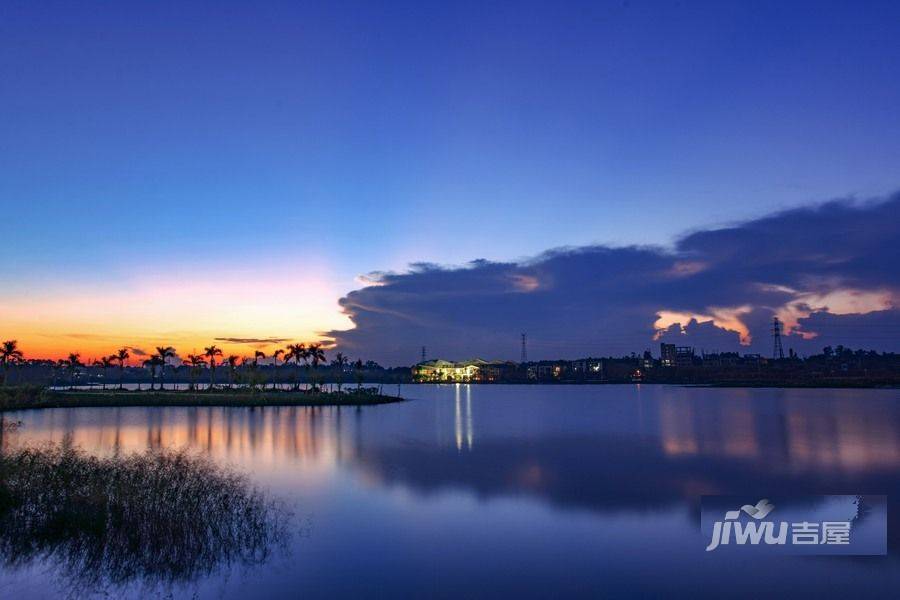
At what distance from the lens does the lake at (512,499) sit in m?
18.0

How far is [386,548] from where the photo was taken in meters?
22.2

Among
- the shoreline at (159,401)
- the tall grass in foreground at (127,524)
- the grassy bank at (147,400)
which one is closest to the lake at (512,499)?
the tall grass in foreground at (127,524)

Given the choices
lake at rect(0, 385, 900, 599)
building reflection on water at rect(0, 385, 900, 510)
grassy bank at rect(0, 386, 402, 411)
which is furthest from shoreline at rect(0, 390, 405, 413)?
lake at rect(0, 385, 900, 599)

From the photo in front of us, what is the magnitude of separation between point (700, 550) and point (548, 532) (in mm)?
5712

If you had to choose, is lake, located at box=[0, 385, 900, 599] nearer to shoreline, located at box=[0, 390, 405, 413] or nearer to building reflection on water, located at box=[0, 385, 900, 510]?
building reflection on water, located at box=[0, 385, 900, 510]

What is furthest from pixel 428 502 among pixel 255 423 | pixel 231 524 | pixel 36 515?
pixel 255 423

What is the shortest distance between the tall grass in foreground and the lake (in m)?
0.69

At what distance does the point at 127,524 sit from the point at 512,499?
58.3ft

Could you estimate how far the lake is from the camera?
1795 centimetres

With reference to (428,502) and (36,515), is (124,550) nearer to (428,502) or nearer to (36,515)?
(36,515)

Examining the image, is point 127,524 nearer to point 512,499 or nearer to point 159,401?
point 512,499

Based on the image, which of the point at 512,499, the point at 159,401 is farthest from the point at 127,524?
the point at 159,401

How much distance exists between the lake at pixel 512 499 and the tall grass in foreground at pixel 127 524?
687 millimetres

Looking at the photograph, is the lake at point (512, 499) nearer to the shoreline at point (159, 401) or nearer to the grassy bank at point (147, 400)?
the shoreline at point (159, 401)
